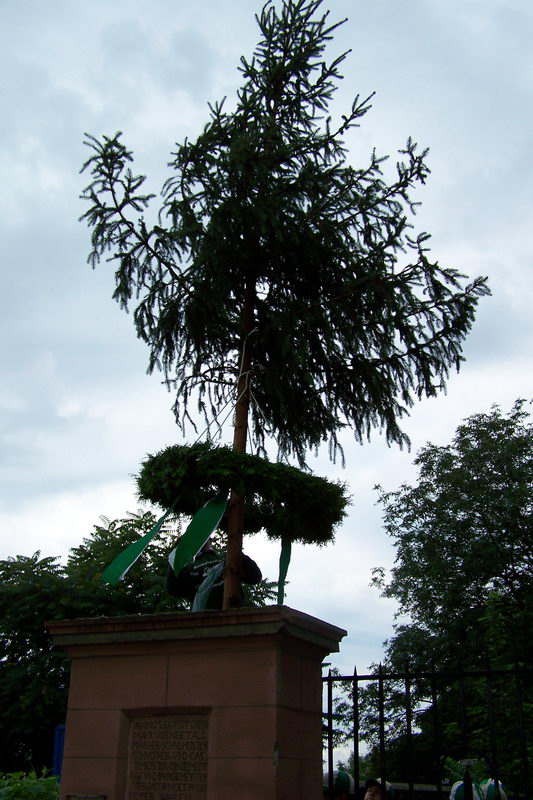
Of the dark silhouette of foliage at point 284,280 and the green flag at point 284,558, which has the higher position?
the dark silhouette of foliage at point 284,280

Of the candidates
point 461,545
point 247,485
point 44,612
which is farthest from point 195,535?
point 461,545

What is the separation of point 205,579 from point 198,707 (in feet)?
4.70

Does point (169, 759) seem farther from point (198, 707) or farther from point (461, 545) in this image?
point (461, 545)

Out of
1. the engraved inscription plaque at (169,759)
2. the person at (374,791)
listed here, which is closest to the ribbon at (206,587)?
the engraved inscription plaque at (169,759)

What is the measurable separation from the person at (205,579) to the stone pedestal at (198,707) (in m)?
0.97

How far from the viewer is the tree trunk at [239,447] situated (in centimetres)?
688

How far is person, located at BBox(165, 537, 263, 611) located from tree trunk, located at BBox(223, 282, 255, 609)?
0.10m

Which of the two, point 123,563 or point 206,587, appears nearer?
point 123,563

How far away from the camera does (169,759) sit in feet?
18.8

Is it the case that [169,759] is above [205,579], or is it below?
below

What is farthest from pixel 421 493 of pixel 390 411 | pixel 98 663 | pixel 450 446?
pixel 98 663

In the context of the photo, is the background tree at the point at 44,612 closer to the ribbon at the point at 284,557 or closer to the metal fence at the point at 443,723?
the metal fence at the point at 443,723

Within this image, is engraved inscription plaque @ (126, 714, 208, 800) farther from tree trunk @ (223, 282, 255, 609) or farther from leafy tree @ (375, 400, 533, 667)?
leafy tree @ (375, 400, 533, 667)

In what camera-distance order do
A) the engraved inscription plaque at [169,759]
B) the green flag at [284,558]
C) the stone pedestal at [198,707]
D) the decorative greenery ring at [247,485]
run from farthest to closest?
1. the green flag at [284,558]
2. the decorative greenery ring at [247,485]
3. the engraved inscription plaque at [169,759]
4. the stone pedestal at [198,707]
